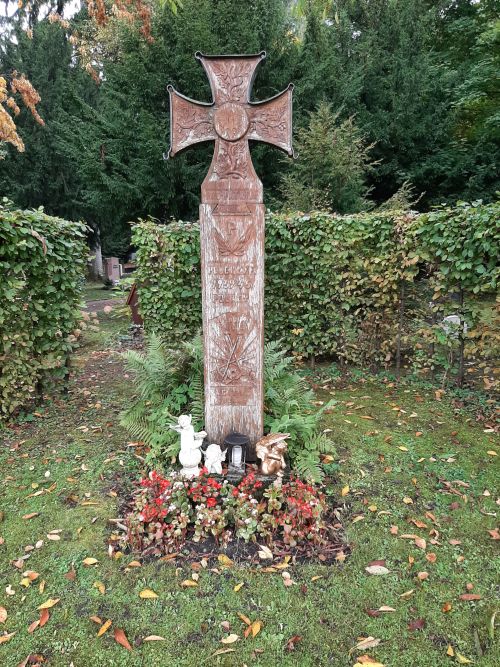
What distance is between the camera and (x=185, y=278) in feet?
23.5

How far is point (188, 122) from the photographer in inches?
147

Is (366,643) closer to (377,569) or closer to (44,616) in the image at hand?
(377,569)

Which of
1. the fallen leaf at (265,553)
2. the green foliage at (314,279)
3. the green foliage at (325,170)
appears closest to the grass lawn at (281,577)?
the fallen leaf at (265,553)

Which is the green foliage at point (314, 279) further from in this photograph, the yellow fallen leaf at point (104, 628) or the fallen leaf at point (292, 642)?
the yellow fallen leaf at point (104, 628)

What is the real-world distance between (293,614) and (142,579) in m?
1.00

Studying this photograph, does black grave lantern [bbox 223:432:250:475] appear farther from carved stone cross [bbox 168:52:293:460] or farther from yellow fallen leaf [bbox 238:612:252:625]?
yellow fallen leaf [bbox 238:612:252:625]

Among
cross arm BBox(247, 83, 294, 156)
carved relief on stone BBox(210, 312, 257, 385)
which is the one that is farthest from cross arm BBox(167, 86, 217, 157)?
carved relief on stone BBox(210, 312, 257, 385)

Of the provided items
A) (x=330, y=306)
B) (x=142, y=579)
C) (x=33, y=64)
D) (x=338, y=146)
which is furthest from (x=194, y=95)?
(x=142, y=579)

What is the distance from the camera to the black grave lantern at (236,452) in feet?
11.8

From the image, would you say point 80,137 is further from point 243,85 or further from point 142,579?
point 142,579

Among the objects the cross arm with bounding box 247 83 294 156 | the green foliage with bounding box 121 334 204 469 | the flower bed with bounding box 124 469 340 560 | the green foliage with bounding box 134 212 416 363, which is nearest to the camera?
the flower bed with bounding box 124 469 340 560

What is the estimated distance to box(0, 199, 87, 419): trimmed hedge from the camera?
4.48 metres

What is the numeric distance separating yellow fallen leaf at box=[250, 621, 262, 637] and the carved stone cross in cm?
149

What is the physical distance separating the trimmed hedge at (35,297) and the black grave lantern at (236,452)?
2.68m
